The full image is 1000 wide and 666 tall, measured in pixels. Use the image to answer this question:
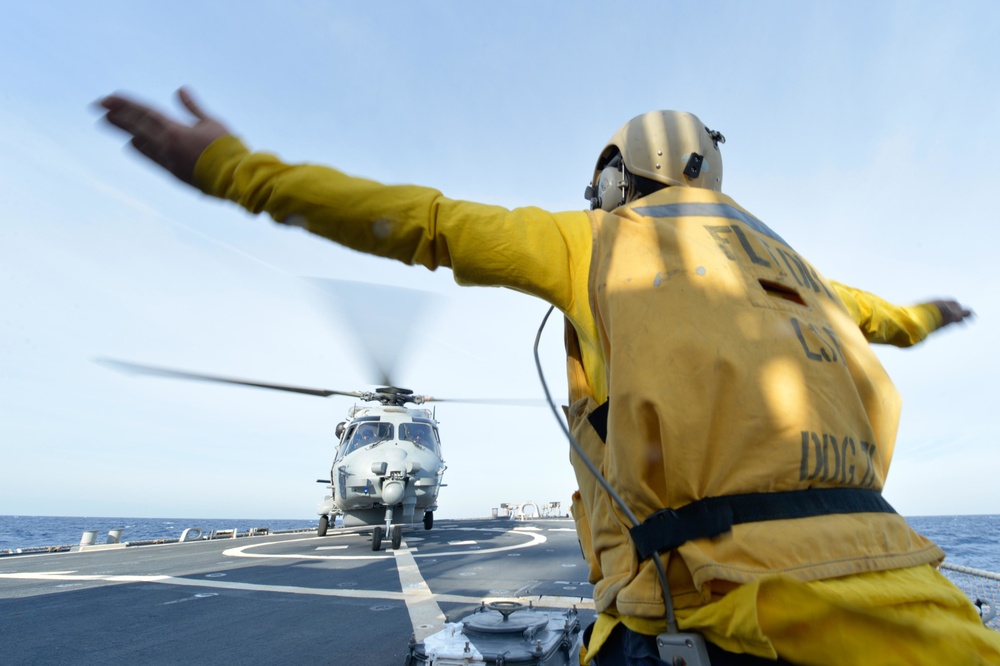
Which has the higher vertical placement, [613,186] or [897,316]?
[613,186]

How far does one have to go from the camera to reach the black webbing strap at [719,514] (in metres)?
1.08

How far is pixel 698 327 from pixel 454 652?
104 inches

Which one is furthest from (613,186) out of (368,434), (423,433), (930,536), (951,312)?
(930,536)

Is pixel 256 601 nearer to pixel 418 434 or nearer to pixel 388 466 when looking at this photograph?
pixel 388 466

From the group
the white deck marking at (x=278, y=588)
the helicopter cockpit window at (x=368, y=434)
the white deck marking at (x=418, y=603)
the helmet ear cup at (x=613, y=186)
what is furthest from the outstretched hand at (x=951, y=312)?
the helicopter cockpit window at (x=368, y=434)

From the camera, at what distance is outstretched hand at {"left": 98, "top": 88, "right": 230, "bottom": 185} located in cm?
127

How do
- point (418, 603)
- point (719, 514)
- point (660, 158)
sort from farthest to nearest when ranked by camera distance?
1. point (418, 603)
2. point (660, 158)
3. point (719, 514)

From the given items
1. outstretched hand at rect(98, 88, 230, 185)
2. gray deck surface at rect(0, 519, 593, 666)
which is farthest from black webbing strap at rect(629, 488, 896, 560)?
gray deck surface at rect(0, 519, 593, 666)

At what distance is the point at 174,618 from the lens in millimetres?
5570

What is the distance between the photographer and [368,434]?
13820 mm

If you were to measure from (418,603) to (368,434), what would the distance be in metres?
8.12

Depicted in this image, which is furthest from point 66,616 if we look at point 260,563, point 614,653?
point 614,653

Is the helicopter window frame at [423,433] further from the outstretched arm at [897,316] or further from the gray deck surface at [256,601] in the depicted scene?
the outstretched arm at [897,316]

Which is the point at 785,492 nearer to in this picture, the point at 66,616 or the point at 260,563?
the point at 66,616
